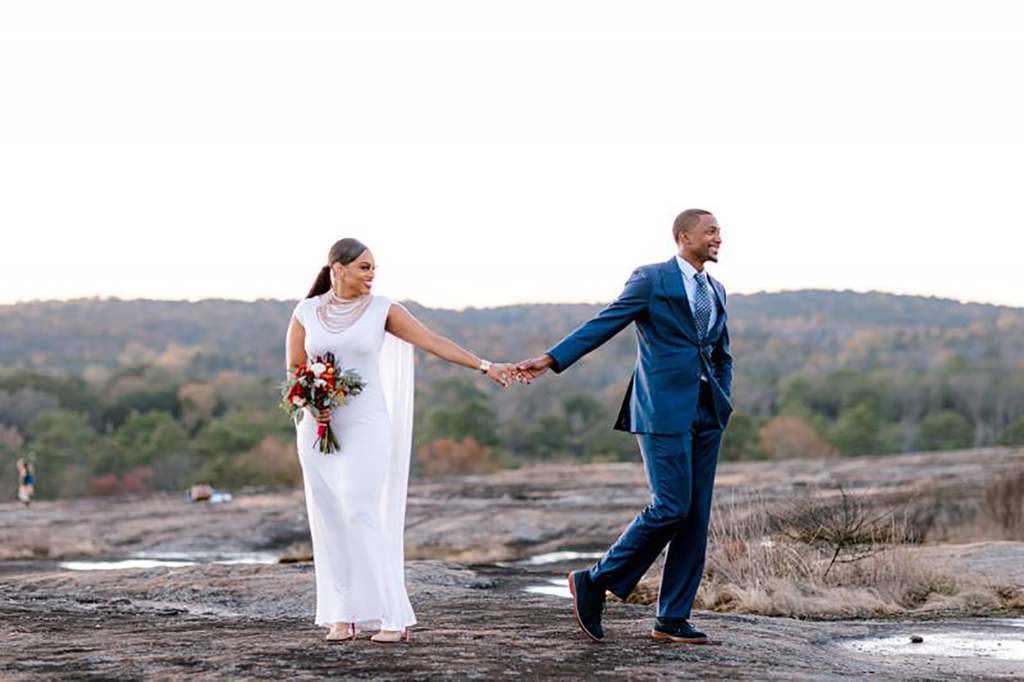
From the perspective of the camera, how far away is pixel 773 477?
43156 mm

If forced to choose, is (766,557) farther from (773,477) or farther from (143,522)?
(773,477)

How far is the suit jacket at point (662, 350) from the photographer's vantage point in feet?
31.2

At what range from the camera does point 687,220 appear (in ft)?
32.2

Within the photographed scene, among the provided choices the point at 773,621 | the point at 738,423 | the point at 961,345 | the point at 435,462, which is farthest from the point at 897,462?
the point at 961,345

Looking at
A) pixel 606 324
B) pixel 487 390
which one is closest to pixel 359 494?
pixel 606 324

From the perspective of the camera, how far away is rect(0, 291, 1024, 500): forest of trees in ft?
229

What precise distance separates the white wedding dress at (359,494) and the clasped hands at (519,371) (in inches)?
33.8

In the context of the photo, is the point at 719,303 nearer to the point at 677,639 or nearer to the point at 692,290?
the point at 692,290

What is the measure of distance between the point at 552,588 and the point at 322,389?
7.97 m

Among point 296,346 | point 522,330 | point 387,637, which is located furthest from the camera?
point 522,330

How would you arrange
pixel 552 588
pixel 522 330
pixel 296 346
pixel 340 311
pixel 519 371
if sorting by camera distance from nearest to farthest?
pixel 340 311, pixel 296 346, pixel 519 371, pixel 552 588, pixel 522 330

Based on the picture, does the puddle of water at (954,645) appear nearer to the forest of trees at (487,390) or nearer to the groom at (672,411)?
the groom at (672,411)

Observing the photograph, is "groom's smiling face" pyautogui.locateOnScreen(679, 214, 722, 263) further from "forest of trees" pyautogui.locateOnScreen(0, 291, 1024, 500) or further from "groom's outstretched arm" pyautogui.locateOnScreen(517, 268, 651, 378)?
"forest of trees" pyautogui.locateOnScreen(0, 291, 1024, 500)

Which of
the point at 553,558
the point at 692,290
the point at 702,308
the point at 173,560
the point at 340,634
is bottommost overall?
the point at 173,560
